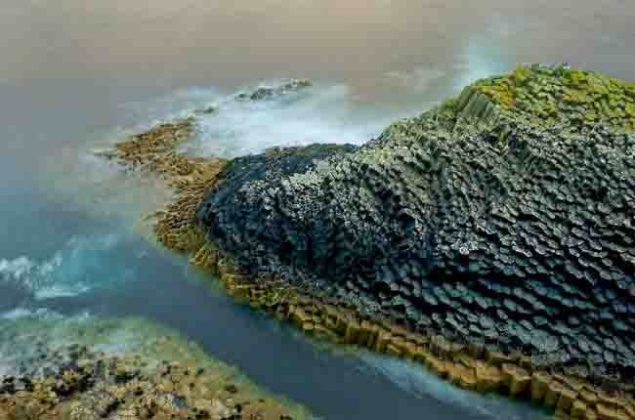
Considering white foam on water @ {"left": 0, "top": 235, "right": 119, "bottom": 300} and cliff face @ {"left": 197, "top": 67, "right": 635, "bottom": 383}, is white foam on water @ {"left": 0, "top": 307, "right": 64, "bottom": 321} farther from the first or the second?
cliff face @ {"left": 197, "top": 67, "right": 635, "bottom": 383}

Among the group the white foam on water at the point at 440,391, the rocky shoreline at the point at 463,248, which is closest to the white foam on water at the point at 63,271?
the rocky shoreline at the point at 463,248

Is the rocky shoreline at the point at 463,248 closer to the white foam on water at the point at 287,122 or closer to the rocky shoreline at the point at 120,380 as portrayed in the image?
the rocky shoreline at the point at 120,380

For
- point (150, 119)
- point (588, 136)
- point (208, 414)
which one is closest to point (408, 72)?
point (150, 119)

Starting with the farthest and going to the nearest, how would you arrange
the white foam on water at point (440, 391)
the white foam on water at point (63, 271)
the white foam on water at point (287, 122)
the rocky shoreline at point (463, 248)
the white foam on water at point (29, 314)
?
the white foam on water at point (287, 122) < the white foam on water at point (63, 271) < the white foam on water at point (29, 314) < the rocky shoreline at point (463, 248) < the white foam on water at point (440, 391)

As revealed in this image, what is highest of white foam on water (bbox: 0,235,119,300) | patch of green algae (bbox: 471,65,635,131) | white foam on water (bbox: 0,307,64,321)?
patch of green algae (bbox: 471,65,635,131)

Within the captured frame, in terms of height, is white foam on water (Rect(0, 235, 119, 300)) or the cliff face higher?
the cliff face

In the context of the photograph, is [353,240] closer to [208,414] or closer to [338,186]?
[338,186]

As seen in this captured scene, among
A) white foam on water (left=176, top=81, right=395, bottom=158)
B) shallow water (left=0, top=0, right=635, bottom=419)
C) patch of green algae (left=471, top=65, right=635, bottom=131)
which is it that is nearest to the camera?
shallow water (left=0, top=0, right=635, bottom=419)

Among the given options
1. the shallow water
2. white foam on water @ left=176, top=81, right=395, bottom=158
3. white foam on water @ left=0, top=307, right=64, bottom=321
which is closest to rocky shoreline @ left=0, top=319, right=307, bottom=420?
white foam on water @ left=0, top=307, right=64, bottom=321
